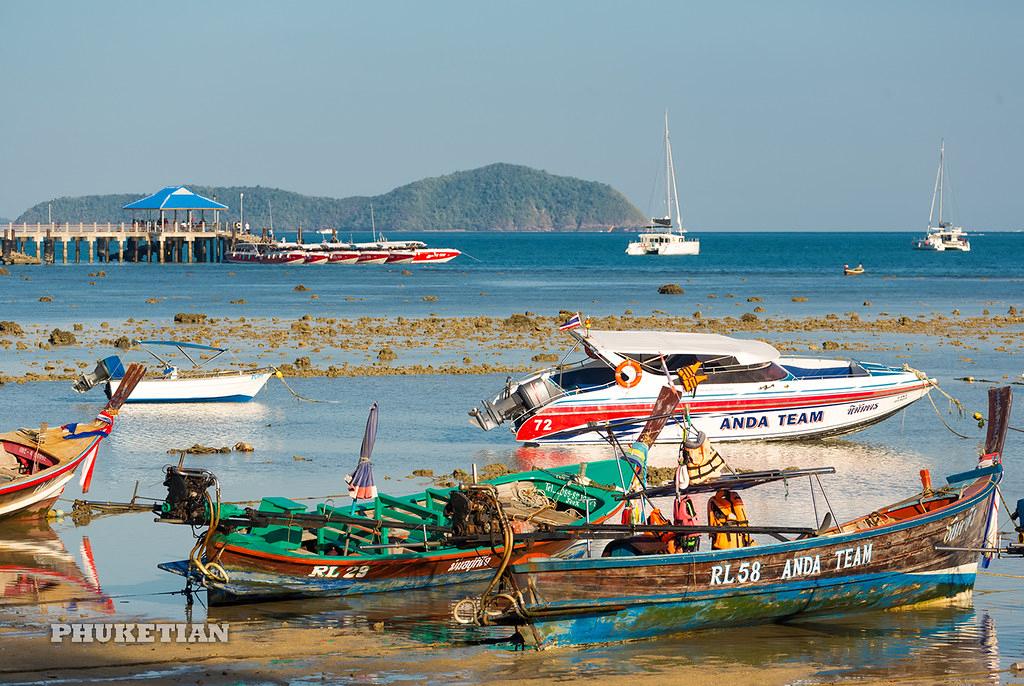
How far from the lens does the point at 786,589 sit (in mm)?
14977

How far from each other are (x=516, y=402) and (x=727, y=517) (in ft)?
36.7

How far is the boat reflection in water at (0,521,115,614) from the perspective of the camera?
15797mm

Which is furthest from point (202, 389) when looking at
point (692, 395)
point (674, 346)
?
point (692, 395)

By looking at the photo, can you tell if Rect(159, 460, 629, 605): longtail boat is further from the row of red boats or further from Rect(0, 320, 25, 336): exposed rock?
the row of red boats

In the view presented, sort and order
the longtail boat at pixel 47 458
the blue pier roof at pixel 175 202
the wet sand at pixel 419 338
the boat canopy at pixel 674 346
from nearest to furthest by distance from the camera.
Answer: the longtail boat at pixel 47 458
the boat canopy at pixel 674 346
the wet sand at pixel 419 338
the blue pier roof at pixel 175 202

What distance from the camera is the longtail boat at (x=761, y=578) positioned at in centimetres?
1406

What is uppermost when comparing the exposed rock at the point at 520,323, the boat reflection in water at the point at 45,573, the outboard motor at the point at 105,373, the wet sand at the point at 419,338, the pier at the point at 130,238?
the pier at the point at 130,238

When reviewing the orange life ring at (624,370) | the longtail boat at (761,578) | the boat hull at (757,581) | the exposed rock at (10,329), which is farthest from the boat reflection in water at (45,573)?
the exposed rock at (10,329)

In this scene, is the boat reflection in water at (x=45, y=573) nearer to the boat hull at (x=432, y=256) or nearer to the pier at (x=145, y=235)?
the pier at (x=145, y=235)

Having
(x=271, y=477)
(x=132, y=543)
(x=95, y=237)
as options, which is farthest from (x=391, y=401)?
(x=95, y=237)

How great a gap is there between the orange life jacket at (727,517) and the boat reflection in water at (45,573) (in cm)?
677

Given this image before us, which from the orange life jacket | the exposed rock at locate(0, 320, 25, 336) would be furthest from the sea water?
the exposed rock at locate(0, 320, 25, 336)

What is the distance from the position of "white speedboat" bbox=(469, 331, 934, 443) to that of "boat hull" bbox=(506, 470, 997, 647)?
9104mm

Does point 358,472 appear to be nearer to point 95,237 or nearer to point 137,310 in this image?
point 137,310
